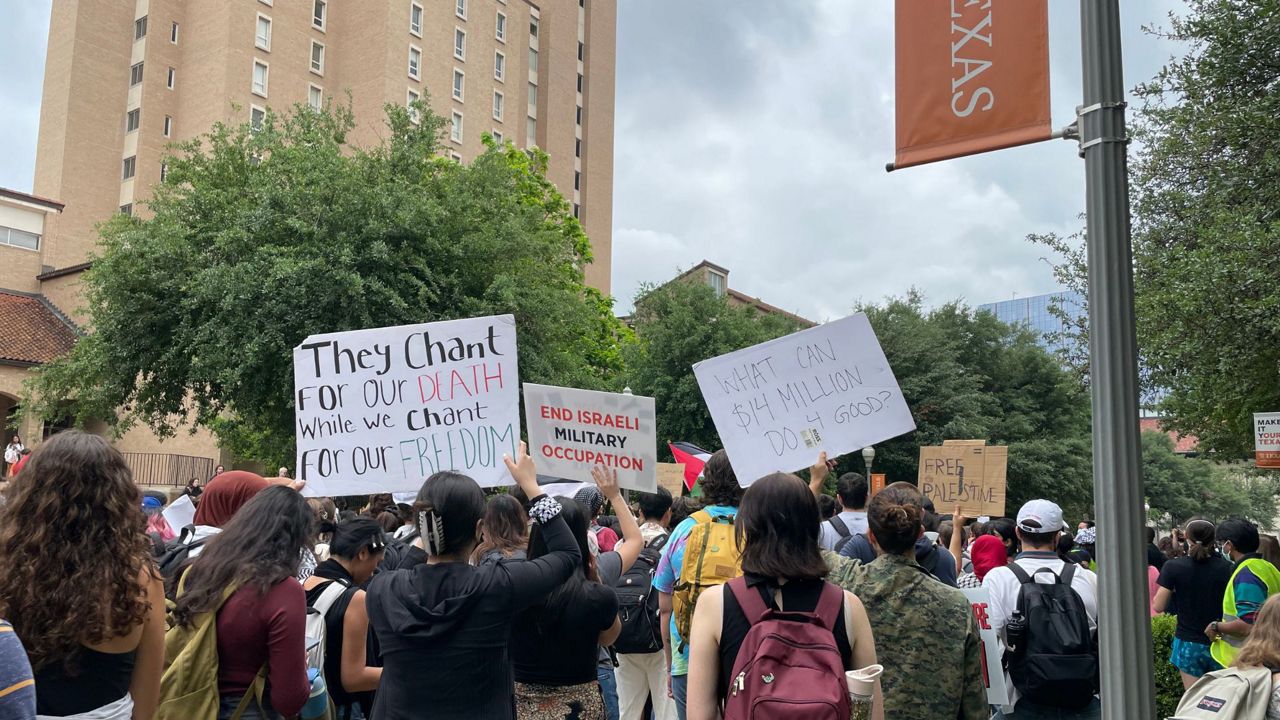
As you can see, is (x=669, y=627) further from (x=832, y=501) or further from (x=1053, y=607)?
(x=832, y=501)

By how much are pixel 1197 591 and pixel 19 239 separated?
46.3 m

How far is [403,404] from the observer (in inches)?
250

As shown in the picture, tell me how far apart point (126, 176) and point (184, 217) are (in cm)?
3435

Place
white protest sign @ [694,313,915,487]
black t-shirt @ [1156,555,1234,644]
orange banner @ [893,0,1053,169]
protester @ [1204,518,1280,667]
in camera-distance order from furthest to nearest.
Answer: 1. black t-shirt @ [1156,555,1234,644]
2. protester @ [1204,518,1280,667]
3. white protest sign @ [694,313,915,487]
4. orange banner @ [893,0,1053,169]

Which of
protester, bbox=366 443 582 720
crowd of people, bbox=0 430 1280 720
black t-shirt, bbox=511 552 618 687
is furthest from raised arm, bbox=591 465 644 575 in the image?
protester, bbox=366 443 582 720

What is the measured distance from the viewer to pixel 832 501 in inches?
362

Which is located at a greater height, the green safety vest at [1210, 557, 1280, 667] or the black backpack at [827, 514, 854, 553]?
the black backpack at [827, 514, 854, 553]

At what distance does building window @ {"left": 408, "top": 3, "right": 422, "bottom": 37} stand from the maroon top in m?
57.3

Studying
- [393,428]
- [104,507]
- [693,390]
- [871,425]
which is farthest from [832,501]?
[693,390]

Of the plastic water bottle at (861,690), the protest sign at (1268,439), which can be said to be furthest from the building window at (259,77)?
the plastic water bottle at (861,690)

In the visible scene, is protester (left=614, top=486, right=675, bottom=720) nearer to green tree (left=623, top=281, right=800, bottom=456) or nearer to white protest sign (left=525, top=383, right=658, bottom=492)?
white protest sign (left=525, top=383, right=658, bottom=492)

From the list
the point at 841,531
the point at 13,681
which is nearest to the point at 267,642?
the point at 13,681

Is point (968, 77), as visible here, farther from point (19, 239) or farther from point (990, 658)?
point (19, 239)

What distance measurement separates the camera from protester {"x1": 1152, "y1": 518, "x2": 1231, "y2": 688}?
824cm
